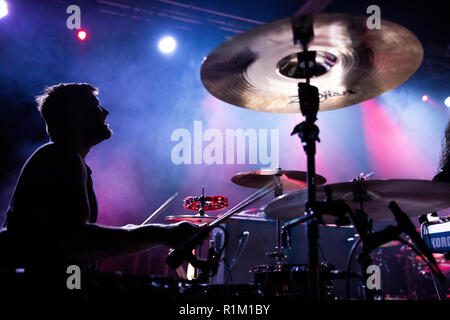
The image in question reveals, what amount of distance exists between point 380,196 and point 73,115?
166 centimetres

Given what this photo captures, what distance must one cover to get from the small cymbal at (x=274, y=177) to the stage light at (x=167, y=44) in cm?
371

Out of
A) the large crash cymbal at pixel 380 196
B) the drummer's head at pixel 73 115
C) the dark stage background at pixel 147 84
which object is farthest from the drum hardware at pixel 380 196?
the dark stage background at pixel 147 84

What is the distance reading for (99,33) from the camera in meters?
5.83

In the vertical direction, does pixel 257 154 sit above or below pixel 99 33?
below

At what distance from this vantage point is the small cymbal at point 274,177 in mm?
3203

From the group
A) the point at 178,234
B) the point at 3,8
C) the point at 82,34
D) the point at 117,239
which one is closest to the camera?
the point at 117,239

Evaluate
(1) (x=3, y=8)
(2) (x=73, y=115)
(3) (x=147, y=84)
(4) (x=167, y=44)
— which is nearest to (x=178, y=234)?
(2) (x=73, y=115)

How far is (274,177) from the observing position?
330cm

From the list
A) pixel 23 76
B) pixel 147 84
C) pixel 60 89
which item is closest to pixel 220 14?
pixel 147 84

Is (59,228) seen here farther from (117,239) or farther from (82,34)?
(82,34)

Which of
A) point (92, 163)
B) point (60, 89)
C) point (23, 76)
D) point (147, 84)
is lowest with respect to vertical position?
point (60, 89)

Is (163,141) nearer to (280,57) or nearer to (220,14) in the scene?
(220,14)

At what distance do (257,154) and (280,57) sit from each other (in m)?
5.32

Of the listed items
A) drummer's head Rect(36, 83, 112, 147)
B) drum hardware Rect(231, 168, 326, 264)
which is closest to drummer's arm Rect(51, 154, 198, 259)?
drummer's head Rect(36, 83, 112, 147)
